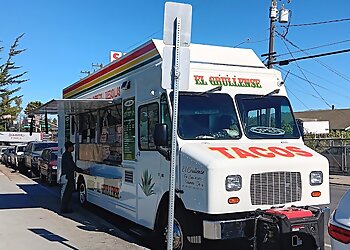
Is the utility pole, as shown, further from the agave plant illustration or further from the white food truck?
the agave plant illustration

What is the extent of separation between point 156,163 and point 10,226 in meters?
3.81

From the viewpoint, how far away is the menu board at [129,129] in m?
8.42

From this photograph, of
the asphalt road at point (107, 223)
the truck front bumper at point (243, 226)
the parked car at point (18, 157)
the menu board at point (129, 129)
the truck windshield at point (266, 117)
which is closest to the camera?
the truck front bumper at point (243, 226)

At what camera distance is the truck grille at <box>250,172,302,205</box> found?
6.10m

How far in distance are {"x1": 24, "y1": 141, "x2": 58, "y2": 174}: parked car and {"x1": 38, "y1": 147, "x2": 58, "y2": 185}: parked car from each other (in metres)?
2.11

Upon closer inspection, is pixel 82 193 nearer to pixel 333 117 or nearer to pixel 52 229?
pixel 52 229

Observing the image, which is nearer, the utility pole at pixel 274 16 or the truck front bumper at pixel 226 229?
the truck front bumper at pixel 226 229

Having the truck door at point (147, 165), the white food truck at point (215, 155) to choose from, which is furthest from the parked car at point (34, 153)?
the truck door at point (147, 165)

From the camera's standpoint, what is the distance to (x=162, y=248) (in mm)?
7441

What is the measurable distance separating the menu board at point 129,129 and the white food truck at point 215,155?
4 cm

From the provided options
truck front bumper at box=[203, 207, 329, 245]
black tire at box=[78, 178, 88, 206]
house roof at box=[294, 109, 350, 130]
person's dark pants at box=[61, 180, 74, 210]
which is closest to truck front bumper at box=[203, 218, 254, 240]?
truck front bumper at box=[203, 207, 329, 245]

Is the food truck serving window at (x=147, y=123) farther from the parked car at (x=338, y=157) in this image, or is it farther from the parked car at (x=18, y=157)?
the parked car at (x=18, y=157)

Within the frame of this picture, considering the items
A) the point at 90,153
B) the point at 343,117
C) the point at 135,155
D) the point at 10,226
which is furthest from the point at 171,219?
the point at 343,117

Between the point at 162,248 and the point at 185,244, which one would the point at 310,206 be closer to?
the point at 185,244
